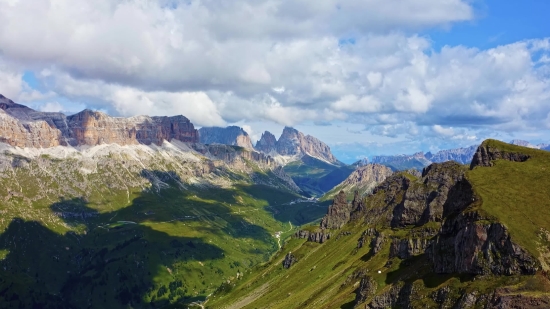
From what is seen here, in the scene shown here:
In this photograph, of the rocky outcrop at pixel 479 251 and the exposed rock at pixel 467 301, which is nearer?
the exposed rock at pixel 467 301

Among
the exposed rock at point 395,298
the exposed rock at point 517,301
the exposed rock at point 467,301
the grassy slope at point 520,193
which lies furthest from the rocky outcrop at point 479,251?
the exposed rock at point 395,298

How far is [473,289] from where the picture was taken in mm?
141250

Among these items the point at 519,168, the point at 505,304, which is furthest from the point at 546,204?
the point at 505,304

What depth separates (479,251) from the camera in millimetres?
147625

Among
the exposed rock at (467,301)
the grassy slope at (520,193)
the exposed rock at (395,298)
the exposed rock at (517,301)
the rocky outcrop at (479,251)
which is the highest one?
the grassy slope at (520,193)

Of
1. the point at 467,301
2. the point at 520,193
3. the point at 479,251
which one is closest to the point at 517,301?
the point at 467,301

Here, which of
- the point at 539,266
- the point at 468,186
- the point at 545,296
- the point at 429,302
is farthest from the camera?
the point at 468,186

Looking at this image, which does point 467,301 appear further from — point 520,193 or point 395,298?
point 520,193

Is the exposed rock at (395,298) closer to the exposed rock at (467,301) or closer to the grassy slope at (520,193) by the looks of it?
the exposed rock at (467,301)

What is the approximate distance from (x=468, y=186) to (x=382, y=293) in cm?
4543

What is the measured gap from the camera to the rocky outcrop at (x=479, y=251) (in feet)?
463

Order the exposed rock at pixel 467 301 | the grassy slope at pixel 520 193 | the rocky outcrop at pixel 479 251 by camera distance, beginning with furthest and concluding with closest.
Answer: the grassy slope at pixel 520 193 → the rocky outcrop at pixel 479 251 → the exposed rock at pixel 467 301

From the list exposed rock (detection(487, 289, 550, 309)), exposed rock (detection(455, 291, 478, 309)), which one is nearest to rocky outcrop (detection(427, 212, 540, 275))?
exposed rock (detection(455, 291, 478, 309))

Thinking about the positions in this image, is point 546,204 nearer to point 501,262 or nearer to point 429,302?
point 501,262
